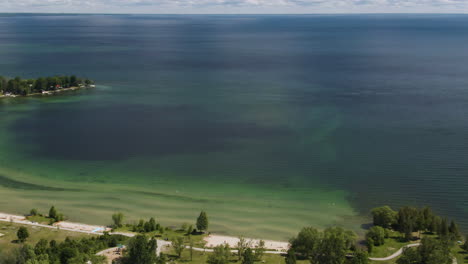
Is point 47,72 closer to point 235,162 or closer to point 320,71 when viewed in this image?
point 320,71

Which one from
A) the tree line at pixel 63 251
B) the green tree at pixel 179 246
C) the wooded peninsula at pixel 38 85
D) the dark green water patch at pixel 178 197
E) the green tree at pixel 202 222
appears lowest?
the tree line at pixel 63 251

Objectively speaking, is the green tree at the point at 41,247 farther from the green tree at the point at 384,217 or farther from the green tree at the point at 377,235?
the green tree at the point at 384,217

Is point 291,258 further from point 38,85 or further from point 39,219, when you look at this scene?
point 38,85

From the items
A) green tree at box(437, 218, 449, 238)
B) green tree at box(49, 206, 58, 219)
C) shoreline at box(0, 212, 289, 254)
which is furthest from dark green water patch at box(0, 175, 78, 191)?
green tree at box(437, 218, 449, 238)

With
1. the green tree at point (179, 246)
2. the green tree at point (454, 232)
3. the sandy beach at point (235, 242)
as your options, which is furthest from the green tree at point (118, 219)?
the green tree at point (454, 232)

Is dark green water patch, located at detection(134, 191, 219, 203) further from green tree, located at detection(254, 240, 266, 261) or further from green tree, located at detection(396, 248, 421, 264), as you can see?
green tree, located at detection(396, 248, 421, 264)

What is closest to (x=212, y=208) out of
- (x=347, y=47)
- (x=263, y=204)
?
(x=263, y=204)

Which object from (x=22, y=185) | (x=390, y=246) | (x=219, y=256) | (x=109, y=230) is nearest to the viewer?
(x=219, y=256)

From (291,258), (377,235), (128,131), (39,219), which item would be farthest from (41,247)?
(128,131)
